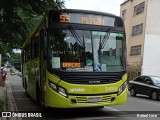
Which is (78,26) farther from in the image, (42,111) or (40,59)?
(42,111)

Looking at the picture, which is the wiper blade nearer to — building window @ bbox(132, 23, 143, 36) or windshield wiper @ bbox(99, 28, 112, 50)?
windshield wiper @ bbox(99, 28, 112, 50)

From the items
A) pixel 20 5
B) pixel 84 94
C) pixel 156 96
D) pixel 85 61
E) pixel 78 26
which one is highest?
pixel 20 5

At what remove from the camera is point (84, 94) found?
1089 cm

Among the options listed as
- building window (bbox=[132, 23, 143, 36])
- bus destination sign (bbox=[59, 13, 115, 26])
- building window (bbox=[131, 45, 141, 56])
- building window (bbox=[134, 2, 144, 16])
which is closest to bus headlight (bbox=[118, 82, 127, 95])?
bus destination sign (bbox=[59, 13, 115, 26])

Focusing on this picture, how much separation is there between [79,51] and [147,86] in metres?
12.6

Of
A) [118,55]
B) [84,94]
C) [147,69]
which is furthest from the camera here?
[147,69]

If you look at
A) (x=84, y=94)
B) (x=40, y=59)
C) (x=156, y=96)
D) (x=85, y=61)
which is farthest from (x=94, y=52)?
(x=156, y=96)

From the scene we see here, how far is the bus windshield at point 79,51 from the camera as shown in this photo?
1096 centimetres

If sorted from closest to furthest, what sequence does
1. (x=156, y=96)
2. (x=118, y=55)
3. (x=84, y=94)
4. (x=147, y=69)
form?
(x=84, y=94), (x=118, y=55), (x=156, y=96), (x=147, y=69)

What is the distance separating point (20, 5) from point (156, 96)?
1214 cm

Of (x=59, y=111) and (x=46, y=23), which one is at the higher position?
(x=46, y=23)

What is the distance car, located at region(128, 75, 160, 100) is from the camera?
21.8 metres

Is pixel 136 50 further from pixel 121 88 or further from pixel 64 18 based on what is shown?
pixel 64 18

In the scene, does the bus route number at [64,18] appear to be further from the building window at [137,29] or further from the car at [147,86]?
the building window at [137,29]
